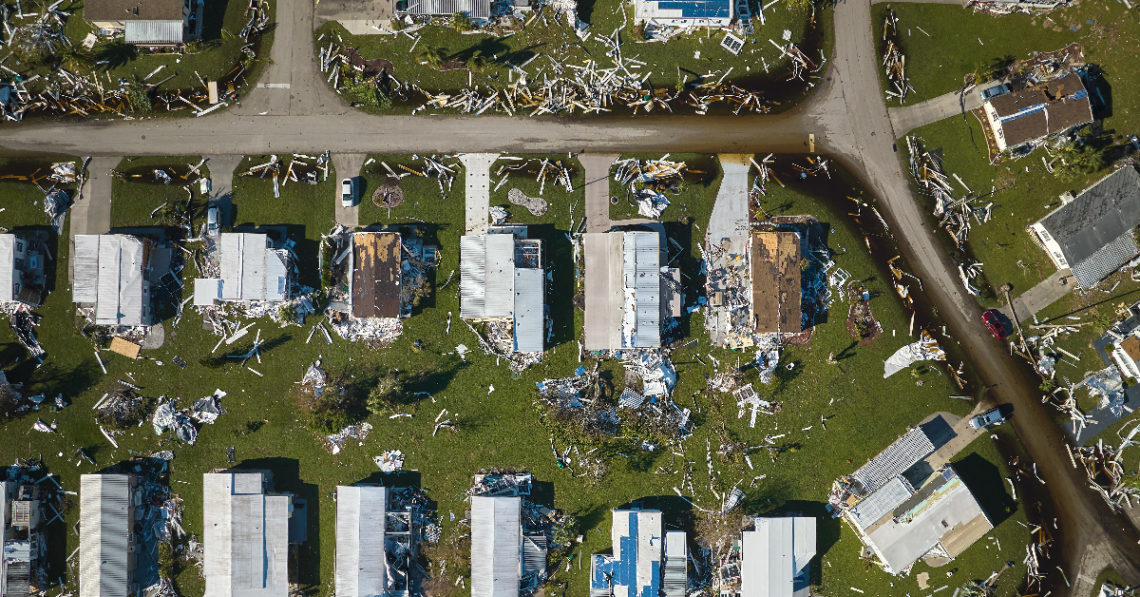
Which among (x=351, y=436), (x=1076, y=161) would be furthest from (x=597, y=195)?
(x=1076, y=161)

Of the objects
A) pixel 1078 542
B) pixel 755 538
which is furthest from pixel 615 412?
pixel 1078 542

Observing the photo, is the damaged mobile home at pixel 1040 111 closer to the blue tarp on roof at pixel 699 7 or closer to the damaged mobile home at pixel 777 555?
the blue tarp on roof at pixel 699 7

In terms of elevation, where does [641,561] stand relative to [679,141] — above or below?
below

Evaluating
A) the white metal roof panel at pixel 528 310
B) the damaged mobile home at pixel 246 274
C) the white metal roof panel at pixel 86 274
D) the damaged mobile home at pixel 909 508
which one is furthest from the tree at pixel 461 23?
the damaged mobile home at pixel 909 508

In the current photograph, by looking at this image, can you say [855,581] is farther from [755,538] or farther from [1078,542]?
[1078,542]

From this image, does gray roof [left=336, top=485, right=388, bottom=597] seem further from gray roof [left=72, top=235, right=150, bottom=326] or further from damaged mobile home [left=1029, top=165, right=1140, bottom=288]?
damaged mobile home [left=1029, top=165, right=1140, bottom=288]

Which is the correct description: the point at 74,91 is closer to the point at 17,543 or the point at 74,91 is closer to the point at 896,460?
the point at 17,543
